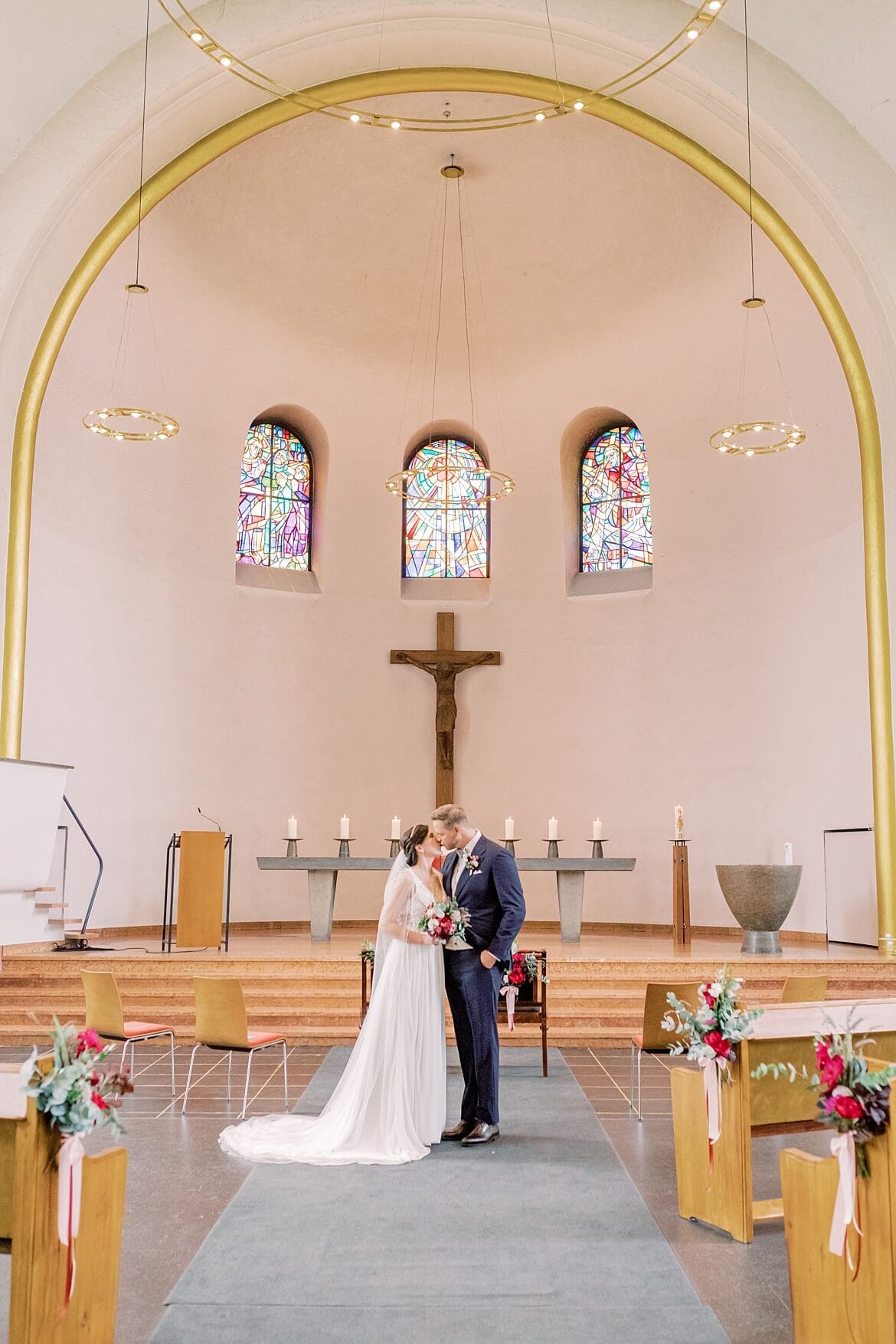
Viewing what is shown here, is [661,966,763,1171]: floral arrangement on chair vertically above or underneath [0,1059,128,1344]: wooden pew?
above

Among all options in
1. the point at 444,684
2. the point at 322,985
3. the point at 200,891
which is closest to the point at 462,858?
the point at 322,985

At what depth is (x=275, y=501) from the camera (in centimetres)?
1487

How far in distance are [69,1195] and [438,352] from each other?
508 inches

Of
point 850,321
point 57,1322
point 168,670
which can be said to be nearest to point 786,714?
point 850,321

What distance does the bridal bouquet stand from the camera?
5895mm

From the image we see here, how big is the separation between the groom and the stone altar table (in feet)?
17.0

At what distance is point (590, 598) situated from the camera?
1441cm

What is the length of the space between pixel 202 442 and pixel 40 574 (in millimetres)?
2936

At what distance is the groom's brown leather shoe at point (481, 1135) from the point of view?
226 inches

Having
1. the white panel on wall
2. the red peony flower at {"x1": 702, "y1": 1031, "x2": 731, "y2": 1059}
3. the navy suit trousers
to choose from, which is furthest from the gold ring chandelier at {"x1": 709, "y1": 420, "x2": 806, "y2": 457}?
the red peony flower at {"x1": 702, "y1": 1031, "x2": 731, "y2": 1059}

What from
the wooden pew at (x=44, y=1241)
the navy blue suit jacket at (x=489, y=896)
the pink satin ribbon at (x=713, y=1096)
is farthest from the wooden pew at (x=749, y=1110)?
the wooden pew at (x=44, y=1241)

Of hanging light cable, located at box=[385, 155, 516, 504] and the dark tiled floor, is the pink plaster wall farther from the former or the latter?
the dark tiled floor

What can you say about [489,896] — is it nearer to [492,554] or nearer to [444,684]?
[444,684]

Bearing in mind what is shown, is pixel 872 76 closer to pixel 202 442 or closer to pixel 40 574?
pixel 202 442
